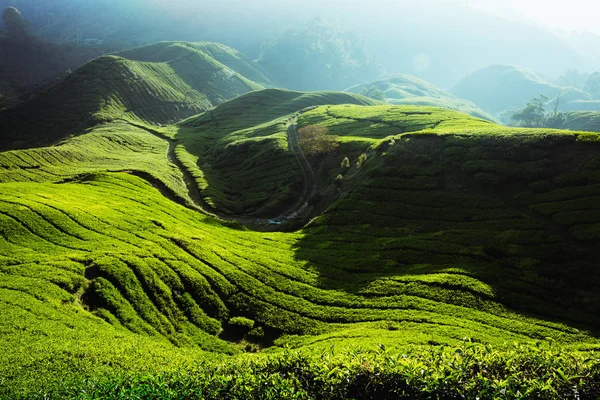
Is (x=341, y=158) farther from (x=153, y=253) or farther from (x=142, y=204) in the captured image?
(x=153, y=253)

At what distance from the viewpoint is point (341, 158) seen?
80188 mm

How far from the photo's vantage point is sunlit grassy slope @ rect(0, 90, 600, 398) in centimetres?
2231

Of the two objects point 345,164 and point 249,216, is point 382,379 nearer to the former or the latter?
point 249,216

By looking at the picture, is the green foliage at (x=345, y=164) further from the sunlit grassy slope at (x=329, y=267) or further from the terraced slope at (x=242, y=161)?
the terraced slope at (x=242, y=161)

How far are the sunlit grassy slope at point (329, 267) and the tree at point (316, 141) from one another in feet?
70.4

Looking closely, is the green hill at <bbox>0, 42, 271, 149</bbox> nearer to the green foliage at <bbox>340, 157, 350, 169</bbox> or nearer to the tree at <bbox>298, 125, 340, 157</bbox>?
the tree at <bbox>298, 125, 340, 157</bbox>

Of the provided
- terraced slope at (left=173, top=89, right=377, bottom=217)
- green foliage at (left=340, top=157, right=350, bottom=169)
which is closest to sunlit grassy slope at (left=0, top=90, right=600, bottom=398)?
green foliage at (left=340, top=157, right=350, bottom=169)

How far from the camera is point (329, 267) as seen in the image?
39094 mm

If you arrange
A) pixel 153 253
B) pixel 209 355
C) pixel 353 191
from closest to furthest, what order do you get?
pixel 209 355 → pixel 153 253 → pixel 353 191

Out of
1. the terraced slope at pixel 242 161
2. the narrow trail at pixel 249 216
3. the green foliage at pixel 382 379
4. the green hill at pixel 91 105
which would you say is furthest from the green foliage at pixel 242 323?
the green hill at pixel 91 105

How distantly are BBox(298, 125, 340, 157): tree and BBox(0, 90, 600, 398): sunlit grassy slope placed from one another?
21.5 metres

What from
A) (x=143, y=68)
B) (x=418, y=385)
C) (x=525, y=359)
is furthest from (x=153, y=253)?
(x=143, y=68)

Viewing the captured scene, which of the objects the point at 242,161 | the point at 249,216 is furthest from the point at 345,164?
the point at 242,161

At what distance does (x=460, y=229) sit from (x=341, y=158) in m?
40.5
